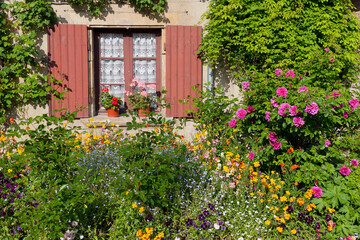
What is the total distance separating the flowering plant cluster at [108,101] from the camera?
5.50m

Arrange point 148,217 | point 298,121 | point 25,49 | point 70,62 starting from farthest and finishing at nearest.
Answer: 1. point 70,62
2. point 25,49
3. point 298,121
4. point 148,217

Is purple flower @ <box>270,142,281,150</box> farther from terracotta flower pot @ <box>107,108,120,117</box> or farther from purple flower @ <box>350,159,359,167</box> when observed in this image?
terracotta flower pot @ <box>107,108,120,117</box>

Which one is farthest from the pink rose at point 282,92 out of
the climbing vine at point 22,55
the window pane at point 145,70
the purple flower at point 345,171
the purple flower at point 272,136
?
the climbing vine at point 22,55

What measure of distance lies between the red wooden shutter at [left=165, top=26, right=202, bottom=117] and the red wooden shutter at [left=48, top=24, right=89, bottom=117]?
1372mm

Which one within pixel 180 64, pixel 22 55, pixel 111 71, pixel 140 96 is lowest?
pixel 140 96

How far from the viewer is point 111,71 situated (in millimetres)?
5793

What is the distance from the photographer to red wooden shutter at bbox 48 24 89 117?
538 cm

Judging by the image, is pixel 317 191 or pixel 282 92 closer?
pixel 317 191

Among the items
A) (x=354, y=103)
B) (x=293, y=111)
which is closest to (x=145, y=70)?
(x=293, y=111)

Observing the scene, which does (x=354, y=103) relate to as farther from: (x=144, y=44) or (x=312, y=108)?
(x=144, y=44)

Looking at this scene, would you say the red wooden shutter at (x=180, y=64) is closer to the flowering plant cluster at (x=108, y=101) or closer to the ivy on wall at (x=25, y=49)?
the ivy on wall at (x=25, y=49)

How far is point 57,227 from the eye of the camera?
2500 mm

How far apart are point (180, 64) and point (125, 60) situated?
979 millimetres

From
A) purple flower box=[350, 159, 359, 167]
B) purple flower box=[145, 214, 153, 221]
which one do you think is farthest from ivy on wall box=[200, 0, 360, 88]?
purple flower box=[145, 214, 153, 221]
